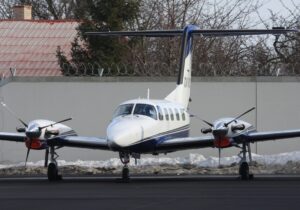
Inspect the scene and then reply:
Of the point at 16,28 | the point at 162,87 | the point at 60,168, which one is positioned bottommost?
the point at 60,168

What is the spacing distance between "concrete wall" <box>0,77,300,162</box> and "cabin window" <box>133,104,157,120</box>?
1136cm

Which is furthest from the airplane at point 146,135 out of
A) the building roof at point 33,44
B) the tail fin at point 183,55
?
the building roof at point 33,44

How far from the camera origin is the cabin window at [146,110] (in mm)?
26442

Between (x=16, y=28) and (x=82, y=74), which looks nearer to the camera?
(x=82, y=74)

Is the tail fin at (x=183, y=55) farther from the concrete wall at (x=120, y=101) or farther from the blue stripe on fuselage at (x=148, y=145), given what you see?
the concrete wall at (x=120, y=101)

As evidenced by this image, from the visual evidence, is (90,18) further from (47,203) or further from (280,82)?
(47,203)

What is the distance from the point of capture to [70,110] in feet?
127

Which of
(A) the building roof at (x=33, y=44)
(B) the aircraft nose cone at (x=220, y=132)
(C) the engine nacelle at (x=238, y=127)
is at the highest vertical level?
(A) the building roof at (x=33, y=44)

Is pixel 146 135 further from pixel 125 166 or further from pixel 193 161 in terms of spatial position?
pixel 193 161

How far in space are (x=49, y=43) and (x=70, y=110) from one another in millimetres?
11584

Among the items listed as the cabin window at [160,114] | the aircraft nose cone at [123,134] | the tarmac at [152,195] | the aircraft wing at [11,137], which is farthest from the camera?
the aircraft wing at [11,137]

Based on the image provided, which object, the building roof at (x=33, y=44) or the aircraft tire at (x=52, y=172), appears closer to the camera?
the aircraft tire at (x=52, y=172)

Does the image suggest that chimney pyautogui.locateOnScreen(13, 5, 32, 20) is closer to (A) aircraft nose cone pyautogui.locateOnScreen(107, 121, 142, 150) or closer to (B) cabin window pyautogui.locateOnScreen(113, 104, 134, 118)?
(B) cabin window pyautogui.locateOnScreen(113, 104, 134, 118)

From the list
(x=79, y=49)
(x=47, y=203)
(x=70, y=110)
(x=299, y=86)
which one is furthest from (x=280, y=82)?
(x=47, y=203)
